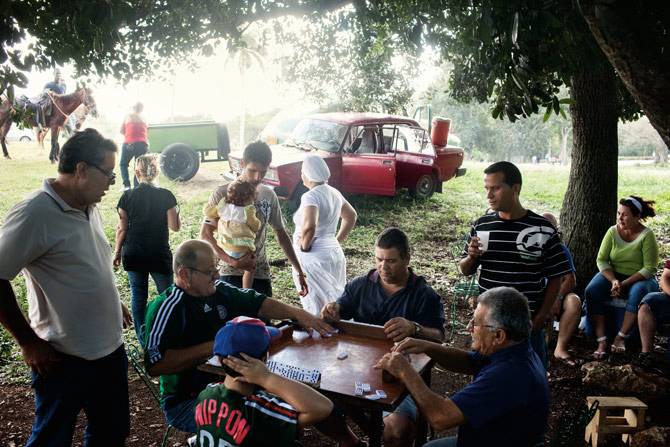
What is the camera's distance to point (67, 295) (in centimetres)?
266

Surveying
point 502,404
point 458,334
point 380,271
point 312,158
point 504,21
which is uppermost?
point 504,21

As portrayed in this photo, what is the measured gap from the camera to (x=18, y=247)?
8.07 ft

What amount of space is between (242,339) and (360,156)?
27.8 ft

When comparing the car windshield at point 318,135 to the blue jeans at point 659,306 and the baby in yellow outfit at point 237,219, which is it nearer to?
the baby in yellow outfit at point 237,219

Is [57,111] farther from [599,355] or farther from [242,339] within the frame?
[242,339]

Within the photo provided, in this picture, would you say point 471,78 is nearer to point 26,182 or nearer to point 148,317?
point 148,317

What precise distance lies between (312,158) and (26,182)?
402 inches

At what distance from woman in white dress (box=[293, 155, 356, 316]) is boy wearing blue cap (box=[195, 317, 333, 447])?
2378 millimetres

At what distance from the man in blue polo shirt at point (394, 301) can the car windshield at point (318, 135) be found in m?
7.23

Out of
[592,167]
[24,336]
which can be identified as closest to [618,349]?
[592,167]

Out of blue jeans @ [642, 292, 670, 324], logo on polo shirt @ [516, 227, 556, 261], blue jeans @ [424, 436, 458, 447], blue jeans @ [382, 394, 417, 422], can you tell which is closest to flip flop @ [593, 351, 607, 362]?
blue jeans @ [642, 292, 670, 324]

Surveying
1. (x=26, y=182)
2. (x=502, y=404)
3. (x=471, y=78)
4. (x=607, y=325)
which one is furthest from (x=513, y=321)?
(x=26, y=182)

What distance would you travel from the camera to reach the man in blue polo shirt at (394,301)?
10.6 feet

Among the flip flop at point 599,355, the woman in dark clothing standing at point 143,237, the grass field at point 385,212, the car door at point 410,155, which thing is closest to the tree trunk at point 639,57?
the flip flop at point 599,355
